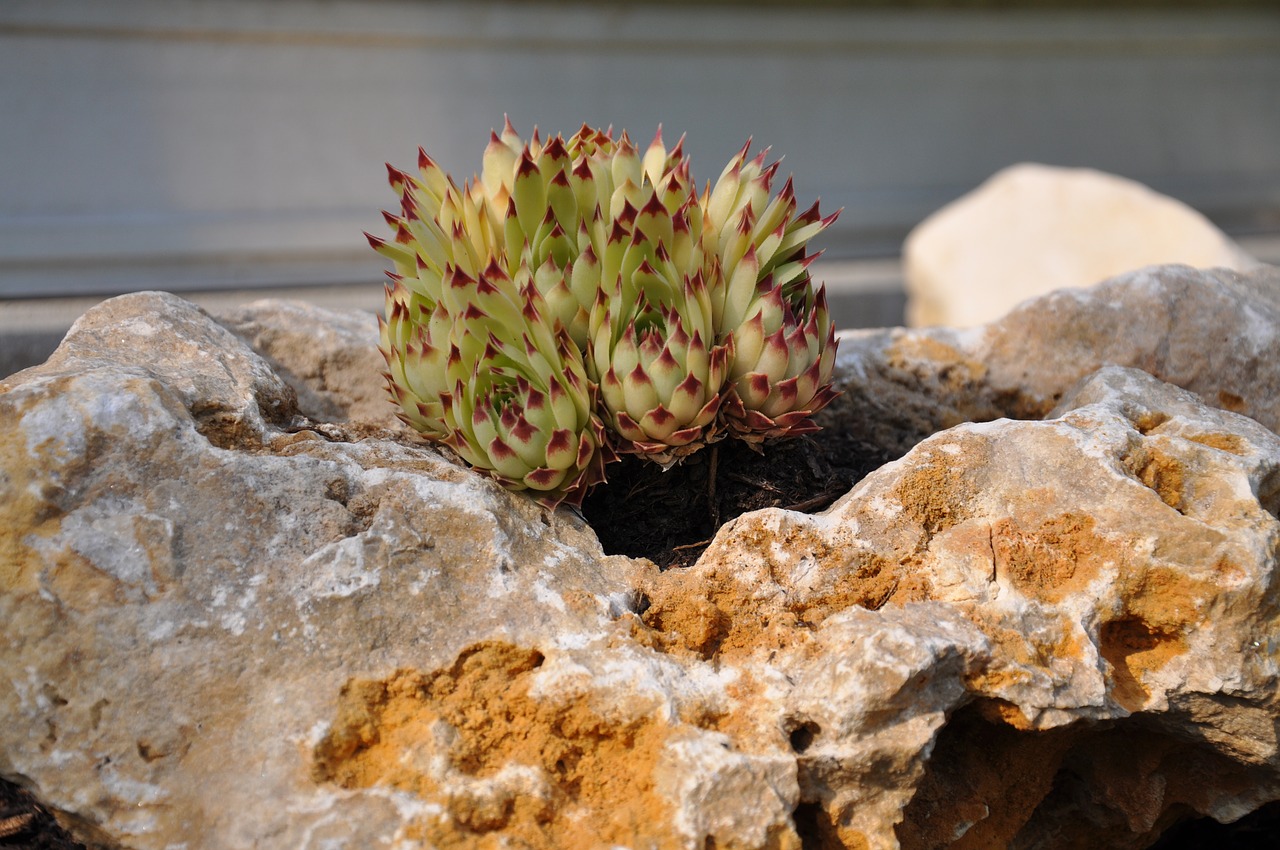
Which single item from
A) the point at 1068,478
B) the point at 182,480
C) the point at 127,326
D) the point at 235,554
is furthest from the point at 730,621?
the point at 127,326

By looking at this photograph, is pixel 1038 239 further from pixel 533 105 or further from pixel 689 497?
pixel 689 497

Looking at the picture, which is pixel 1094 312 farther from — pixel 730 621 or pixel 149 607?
pixel 149 607

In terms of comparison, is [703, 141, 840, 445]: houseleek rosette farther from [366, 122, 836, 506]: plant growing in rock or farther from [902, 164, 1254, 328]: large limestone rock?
[902, 164, 1254, 328]: large limestone rock

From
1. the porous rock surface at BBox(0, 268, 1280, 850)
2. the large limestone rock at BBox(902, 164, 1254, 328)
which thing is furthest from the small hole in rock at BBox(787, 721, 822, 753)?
the large limestone rock at BBox(902, 164, 1254, 328)

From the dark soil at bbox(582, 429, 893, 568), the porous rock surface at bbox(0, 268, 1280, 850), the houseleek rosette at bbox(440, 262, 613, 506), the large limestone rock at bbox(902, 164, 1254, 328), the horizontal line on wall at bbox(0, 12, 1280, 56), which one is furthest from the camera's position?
the horizontal line on wall at bbox(0, 12, 1280, 56)

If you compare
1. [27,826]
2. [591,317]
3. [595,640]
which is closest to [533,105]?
[591,317]

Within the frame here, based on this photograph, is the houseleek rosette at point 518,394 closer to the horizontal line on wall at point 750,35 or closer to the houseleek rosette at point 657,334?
the houseleek rosette at point 657,334
